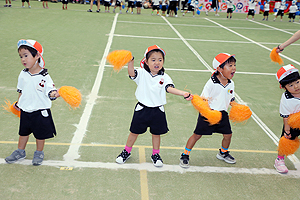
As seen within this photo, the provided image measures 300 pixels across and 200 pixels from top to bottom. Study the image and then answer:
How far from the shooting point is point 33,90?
3459 mm

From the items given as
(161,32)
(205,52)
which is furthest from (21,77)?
(161,32)

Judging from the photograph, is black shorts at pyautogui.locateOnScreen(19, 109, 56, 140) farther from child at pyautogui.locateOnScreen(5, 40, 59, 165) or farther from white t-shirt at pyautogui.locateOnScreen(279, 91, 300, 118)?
white t-shirt at pyautogui.locateOnScreen(279, 91, 300, 118)

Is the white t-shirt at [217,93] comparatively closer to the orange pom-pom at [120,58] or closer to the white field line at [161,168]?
the white field line at [161,168]

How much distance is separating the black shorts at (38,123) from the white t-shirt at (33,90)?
0.09m

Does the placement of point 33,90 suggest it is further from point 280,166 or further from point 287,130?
point 280,166

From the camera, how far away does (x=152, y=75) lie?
11.9ft

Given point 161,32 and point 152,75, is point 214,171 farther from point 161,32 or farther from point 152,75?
point 161,32

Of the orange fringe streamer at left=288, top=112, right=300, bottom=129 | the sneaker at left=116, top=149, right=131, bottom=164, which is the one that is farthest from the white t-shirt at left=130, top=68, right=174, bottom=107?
the orange fringe streamer at left=288, top=112, right=300, bottom=129

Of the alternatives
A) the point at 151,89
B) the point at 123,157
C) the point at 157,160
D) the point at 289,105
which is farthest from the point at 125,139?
the point at 289,105

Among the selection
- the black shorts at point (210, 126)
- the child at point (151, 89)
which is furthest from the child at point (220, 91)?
the child at point (151, 89)

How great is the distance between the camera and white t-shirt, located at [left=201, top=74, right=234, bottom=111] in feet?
12.0

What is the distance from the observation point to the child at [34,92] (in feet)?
11.1

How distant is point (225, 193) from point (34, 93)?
2.70 meters

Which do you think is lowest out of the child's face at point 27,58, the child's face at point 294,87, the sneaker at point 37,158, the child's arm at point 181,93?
the sneaker at point 37,158
